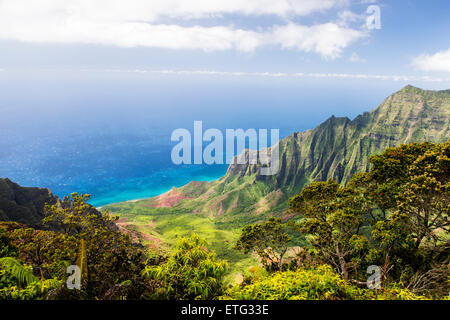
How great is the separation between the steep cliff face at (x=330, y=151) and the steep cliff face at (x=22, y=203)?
3208 inches

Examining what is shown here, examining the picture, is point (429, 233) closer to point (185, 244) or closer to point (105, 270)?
point (185, 244)

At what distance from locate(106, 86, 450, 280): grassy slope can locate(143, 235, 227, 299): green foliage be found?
324ft

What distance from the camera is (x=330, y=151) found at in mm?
162625

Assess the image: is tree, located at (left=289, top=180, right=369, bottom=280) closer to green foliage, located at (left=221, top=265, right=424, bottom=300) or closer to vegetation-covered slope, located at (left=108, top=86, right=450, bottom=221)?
green foliage, located at (left=221, top=265, right=424, bottom=300)

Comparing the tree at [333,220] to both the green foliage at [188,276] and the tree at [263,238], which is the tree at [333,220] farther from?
the green foliage at [188,276]

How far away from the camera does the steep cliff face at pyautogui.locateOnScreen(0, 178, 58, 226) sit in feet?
185

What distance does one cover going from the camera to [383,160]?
66.0 ft

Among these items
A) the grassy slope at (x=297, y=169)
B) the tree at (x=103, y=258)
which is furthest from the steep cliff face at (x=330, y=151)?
the tree at (x=103, y=258)

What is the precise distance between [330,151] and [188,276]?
17031 centimetres

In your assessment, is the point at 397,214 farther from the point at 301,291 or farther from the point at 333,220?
the point at 301,291

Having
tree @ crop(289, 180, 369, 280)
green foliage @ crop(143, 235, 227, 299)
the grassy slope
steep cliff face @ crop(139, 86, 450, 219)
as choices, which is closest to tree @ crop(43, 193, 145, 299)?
green foliage @ crop(143, 235, 227, 299)
